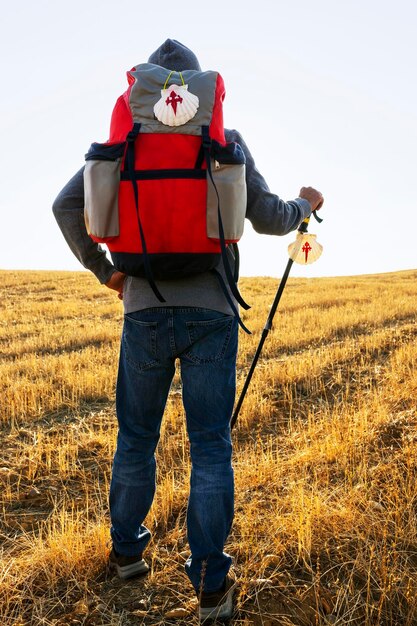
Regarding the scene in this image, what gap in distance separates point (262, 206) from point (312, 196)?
65 centimetres

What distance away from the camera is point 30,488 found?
4363 mm

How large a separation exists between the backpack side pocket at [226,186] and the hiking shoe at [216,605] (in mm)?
1771

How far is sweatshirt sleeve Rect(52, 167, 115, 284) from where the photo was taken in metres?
2.84

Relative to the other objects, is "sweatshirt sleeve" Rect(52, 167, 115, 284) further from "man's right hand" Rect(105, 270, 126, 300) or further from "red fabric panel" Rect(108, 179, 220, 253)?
"red fabric panel" Rect(108, 179, 220, 253)

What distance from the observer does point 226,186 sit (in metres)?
2.35

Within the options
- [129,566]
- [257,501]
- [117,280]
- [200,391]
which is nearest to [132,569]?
[129,566]

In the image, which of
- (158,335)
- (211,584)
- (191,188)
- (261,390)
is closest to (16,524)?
(211,584)

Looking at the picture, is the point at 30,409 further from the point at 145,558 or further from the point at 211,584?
the point at 211,584

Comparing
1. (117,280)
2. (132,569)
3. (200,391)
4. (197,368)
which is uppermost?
(117,280)

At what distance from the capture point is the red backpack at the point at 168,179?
236 cm

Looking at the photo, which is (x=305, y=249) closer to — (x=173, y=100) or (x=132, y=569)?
(x=173, y=100)

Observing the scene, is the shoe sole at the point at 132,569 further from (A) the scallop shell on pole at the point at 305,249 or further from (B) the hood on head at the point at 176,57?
(B) the hood on head at the point at 176,57

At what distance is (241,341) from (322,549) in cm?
743

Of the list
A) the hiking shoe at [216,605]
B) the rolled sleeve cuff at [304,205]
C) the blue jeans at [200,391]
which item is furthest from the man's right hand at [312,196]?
the hiking shoe at [216,605]
